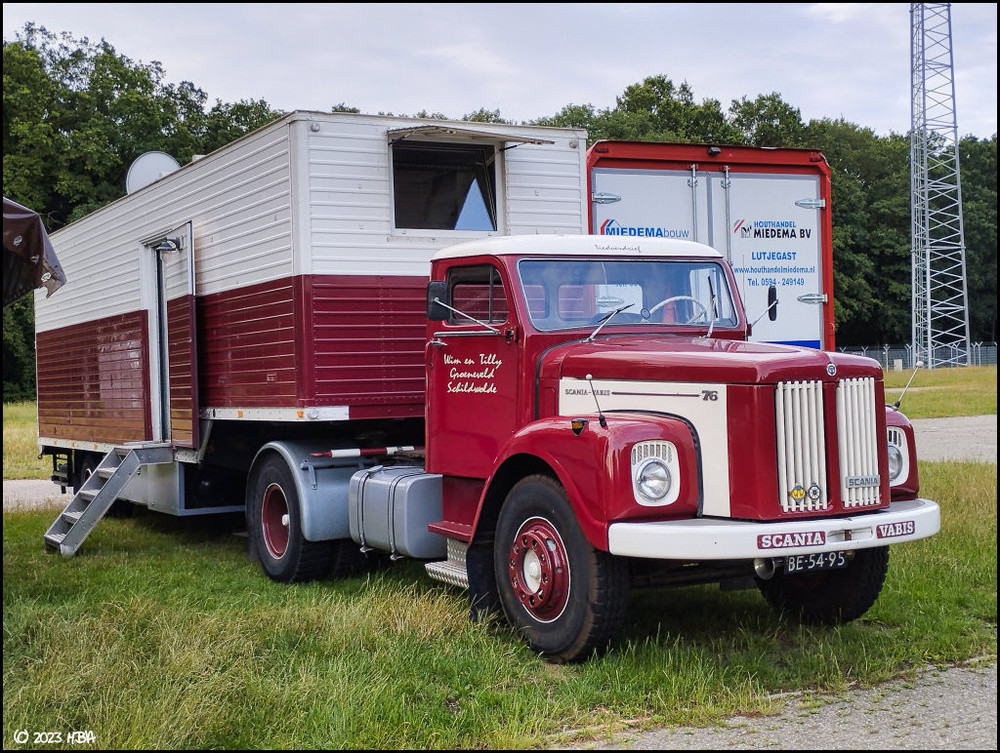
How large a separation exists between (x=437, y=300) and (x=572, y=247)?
938 mm

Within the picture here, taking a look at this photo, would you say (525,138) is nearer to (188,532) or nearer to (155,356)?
(155,356)

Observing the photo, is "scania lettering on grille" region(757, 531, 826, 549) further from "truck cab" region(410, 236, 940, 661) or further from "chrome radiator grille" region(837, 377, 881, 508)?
"chrome radiator grille" region(837, 377, 881, 508)

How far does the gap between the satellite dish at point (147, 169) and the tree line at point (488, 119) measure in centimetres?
2564

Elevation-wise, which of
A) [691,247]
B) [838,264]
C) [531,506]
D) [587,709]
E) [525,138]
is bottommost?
[587,709]

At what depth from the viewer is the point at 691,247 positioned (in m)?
7.70

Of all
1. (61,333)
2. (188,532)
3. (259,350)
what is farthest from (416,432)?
(61,333)

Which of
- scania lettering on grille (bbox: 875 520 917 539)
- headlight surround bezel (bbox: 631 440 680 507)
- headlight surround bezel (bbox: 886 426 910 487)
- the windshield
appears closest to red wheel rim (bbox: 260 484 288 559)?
the windshield

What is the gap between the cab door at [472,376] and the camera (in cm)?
710

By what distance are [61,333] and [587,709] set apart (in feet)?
35.1

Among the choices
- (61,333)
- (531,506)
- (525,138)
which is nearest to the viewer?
(531,506)

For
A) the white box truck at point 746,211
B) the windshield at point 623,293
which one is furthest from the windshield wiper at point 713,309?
the white box truck at point 746,211

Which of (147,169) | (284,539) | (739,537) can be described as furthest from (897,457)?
(147,169)

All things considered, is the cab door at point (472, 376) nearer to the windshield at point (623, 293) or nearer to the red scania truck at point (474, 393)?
the red scania truck at point (474, 393)

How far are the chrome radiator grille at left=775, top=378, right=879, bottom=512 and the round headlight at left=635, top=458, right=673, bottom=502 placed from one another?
57 cm
